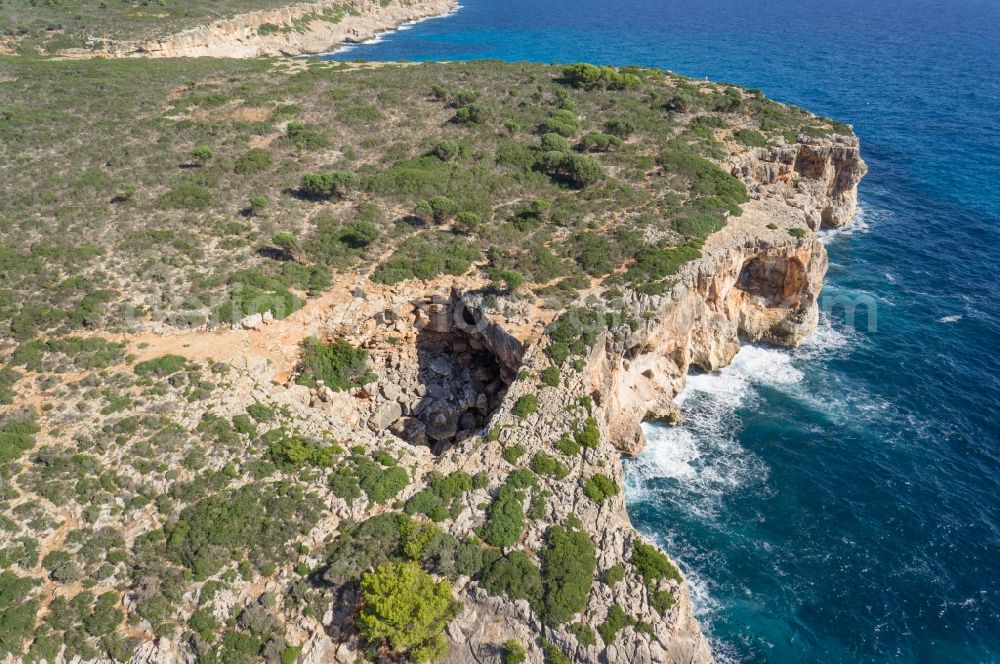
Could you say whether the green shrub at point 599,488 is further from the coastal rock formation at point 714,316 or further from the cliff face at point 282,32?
the cliff face at point 282,32

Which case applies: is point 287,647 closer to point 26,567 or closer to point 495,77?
point 26,567

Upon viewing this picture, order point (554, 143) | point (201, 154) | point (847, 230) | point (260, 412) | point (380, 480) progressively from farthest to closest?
point (847, 230)
point (554, 143)
point (201, 154)
point (260, 412)
point (380, 480)

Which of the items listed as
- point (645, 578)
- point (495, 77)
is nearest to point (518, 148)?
point (495, 77)

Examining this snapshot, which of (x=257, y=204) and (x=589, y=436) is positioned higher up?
(x=257, y=204)

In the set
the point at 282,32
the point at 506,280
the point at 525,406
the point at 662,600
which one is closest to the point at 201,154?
the point at 506,280

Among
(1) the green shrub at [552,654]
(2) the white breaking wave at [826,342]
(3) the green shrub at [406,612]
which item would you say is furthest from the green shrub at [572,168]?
(1) the green shrub at [552,654]

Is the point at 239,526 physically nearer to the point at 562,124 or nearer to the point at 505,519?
the point at 505,519

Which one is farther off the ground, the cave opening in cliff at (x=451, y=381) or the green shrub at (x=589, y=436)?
the green shrub at (x=589, y=436)
